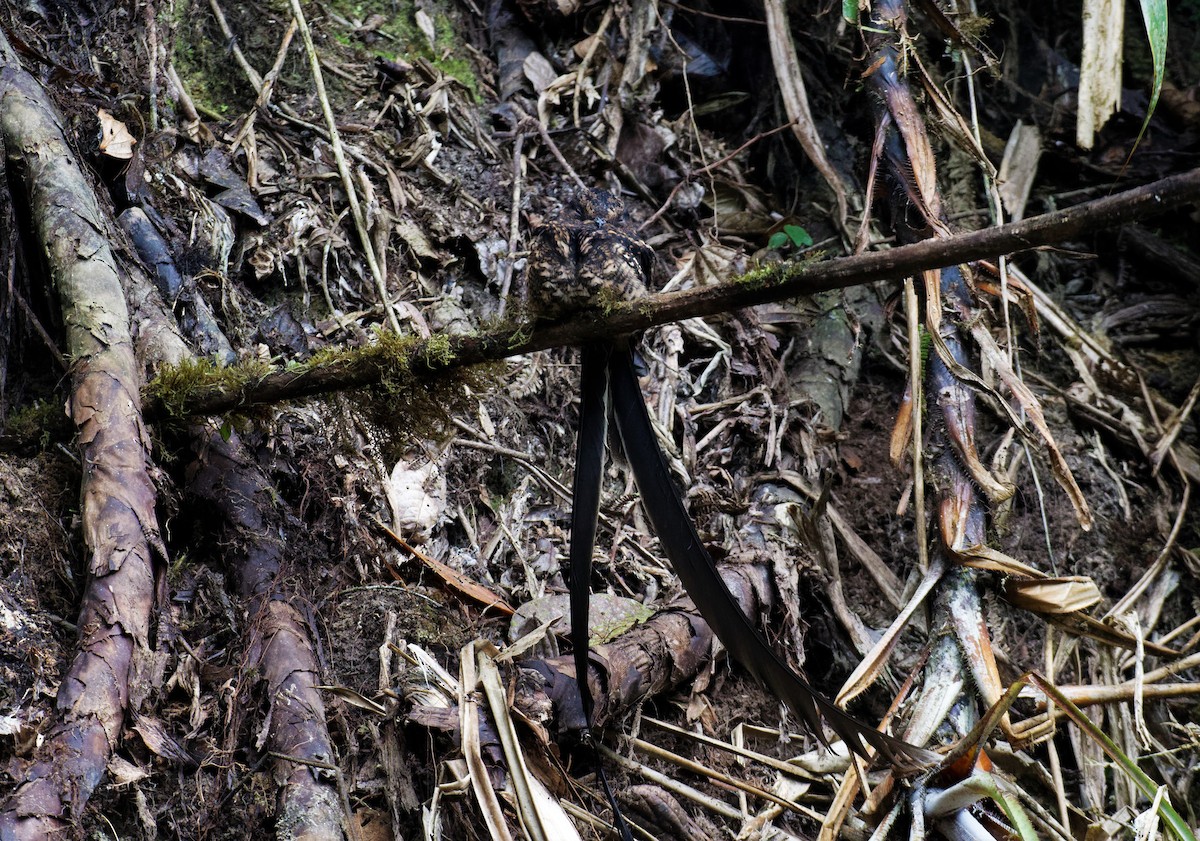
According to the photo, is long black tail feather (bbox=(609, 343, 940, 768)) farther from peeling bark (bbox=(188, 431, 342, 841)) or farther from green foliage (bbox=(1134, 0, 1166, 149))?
green foliage (bbox=(1134, 0, 1166, 149))

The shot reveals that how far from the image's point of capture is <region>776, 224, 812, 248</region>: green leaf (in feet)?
12.4

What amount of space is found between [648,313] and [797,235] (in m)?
2.29

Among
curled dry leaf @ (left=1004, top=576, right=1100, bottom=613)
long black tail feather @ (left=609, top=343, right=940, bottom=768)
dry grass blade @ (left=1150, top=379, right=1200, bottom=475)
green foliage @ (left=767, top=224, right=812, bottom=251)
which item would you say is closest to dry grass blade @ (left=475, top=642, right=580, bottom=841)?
long black tail feather @ (left=609, top=343, right=940, bottom=768)

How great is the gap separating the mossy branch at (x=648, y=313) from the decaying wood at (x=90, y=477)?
0.15 m

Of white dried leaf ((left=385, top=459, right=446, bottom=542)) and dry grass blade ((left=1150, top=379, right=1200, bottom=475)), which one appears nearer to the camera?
white dried leaf ((left=385, top=459, right=446, bottom=542))

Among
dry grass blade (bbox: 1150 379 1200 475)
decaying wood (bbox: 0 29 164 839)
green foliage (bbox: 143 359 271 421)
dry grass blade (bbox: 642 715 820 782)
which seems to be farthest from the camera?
dry grass blade (bbox: 1150 379 1200 475)

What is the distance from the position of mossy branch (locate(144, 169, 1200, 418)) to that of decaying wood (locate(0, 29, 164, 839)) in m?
0.15

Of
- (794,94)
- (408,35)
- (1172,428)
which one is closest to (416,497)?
(794,94)

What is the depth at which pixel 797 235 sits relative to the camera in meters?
3.81

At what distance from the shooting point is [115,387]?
2.06 metres

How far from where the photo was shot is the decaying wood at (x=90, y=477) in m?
1.55

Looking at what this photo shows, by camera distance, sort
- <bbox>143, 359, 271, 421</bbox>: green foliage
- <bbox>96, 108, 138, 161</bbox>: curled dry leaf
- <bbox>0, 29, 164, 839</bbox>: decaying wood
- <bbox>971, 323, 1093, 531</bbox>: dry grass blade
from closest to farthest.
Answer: <bbox>0, 29, 164, 839</bbox>: decaying wood → <bbox>143, 359, 271, 421</bbox>: green foliage → <bbox>971, 323, 1093, 531</bbox>: dry grass blade → <bbox>96, 108, 138, 161</bbox>: curled dry leaf

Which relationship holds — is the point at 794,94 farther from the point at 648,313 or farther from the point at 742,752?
the point at 742,752

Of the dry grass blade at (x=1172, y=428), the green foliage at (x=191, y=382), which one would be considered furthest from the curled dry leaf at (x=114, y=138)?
the dry grass blade at (x=1172, y=428)
